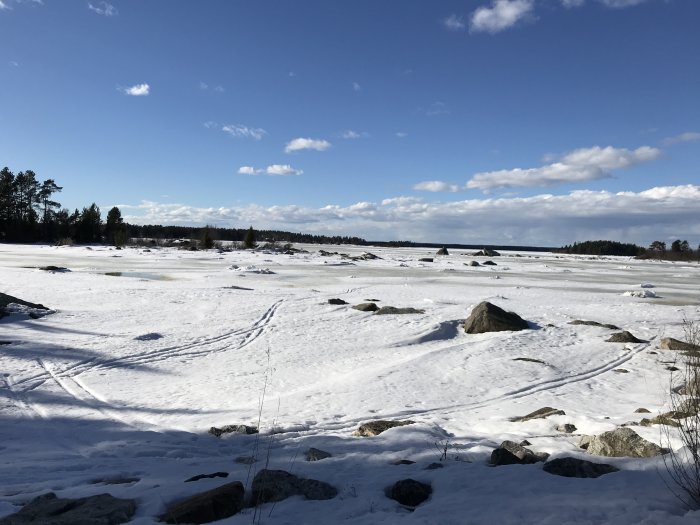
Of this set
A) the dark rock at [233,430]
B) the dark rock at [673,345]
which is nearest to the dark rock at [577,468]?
the dark rock at [233,430]

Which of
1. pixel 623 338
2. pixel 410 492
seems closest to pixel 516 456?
pixel 410 492

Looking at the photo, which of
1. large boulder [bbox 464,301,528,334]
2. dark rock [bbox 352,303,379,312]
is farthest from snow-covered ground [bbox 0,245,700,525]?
dark rock [bbox 352,303,379,312]

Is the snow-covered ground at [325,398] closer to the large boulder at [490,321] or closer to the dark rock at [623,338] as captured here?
the dark rock at [623,338]

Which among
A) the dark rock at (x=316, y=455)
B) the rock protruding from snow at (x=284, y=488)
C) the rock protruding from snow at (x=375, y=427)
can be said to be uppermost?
the rock protruding from snow at (x=284, y=488)

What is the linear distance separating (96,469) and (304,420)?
3.22 meters

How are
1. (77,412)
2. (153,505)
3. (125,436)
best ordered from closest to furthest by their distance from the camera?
(153,505), (125,436), (77,412)

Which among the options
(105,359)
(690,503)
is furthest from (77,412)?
(690,503)

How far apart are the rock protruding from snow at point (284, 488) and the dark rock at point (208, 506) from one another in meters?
0.18

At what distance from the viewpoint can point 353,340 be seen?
13.7m

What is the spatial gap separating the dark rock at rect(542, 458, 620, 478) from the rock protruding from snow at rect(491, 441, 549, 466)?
42 centimetres

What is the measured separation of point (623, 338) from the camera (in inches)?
533

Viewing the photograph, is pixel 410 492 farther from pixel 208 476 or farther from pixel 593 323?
pixel 593 323

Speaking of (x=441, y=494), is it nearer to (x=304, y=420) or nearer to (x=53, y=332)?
(x=304, y=420)

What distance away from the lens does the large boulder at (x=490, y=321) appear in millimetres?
14602
